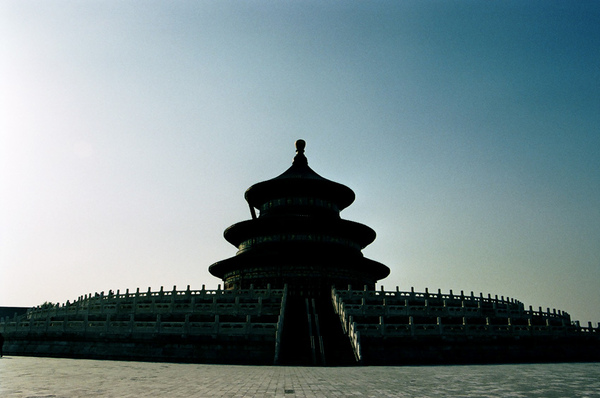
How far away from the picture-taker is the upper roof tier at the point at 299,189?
42906 mm

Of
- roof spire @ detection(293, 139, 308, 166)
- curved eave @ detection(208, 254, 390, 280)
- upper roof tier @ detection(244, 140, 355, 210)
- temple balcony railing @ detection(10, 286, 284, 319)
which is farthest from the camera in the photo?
roof spire @ detection(293, 139, 308, 166)

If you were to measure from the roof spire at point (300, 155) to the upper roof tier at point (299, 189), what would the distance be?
1.44m

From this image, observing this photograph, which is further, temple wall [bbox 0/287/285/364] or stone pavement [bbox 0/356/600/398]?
temple wall [bbox 0/287/285/364]

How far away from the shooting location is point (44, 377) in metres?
12.3

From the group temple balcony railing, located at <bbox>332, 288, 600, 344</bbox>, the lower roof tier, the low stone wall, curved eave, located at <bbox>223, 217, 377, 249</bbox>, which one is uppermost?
curved eave, located at <bbox>223, 217, 377, 249</bbox>

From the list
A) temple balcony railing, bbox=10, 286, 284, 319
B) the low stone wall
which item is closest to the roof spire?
temple balcony railing, bbox=10, 286, 284, 319

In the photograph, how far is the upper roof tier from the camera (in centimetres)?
4291

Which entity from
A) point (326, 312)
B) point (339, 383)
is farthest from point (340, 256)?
point (339, 383)

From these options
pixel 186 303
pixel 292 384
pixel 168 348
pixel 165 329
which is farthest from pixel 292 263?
pixel 292 384

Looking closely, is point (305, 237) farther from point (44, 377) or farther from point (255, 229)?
point (44, 377)

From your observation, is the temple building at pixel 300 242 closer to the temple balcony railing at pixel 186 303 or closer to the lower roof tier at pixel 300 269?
the lower roof tier at pixel 300 269

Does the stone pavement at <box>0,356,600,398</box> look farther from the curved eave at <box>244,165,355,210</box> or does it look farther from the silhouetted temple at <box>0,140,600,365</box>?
the curved eave at <box>244,165,355,210</box>

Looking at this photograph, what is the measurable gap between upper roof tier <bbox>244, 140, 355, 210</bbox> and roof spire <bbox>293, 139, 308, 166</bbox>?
144 cm

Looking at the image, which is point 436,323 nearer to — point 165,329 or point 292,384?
point 165,329
